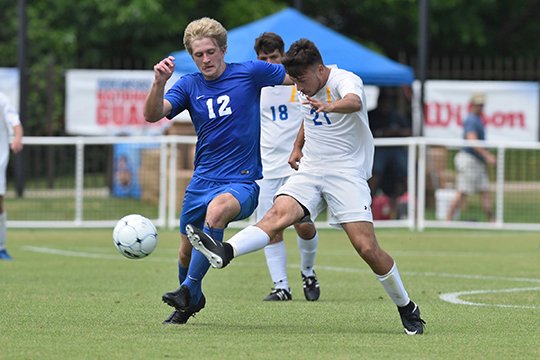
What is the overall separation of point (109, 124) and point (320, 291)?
15858mm

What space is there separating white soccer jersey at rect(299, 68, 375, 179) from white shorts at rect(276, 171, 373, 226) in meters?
0.07

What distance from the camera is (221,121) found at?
8.69 metres

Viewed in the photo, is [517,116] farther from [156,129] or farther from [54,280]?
[54,280]

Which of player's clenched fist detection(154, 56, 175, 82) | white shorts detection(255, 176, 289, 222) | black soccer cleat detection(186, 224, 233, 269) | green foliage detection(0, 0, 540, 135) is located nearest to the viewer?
black soccer cleat detection(186, 224, 233, 269)

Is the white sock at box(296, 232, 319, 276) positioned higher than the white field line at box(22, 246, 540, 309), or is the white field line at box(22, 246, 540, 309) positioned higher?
the white sock at box(296, 232, 319, 276)

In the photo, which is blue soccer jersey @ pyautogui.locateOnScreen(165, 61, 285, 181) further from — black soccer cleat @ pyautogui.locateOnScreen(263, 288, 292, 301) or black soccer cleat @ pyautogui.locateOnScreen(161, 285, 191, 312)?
black soccer cleat @ pyautogui.locateOnScreen(263, 288, 292, 301)

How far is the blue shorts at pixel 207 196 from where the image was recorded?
8586 millimetres

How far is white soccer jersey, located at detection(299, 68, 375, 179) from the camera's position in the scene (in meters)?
8.41

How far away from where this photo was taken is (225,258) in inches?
305

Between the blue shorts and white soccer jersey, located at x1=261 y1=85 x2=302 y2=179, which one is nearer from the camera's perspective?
the blue shorts

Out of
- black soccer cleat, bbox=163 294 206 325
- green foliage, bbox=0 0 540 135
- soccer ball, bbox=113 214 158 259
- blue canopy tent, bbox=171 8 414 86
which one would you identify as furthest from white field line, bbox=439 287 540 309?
green foliage, bbox=0 0 540 135

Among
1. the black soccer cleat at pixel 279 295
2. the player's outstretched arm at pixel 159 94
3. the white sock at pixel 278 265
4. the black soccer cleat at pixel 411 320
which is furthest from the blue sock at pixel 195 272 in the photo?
the white sock at pixel 278 265

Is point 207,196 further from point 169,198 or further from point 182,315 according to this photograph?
point 169,198

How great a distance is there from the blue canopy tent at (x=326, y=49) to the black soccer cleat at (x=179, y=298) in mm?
11385
